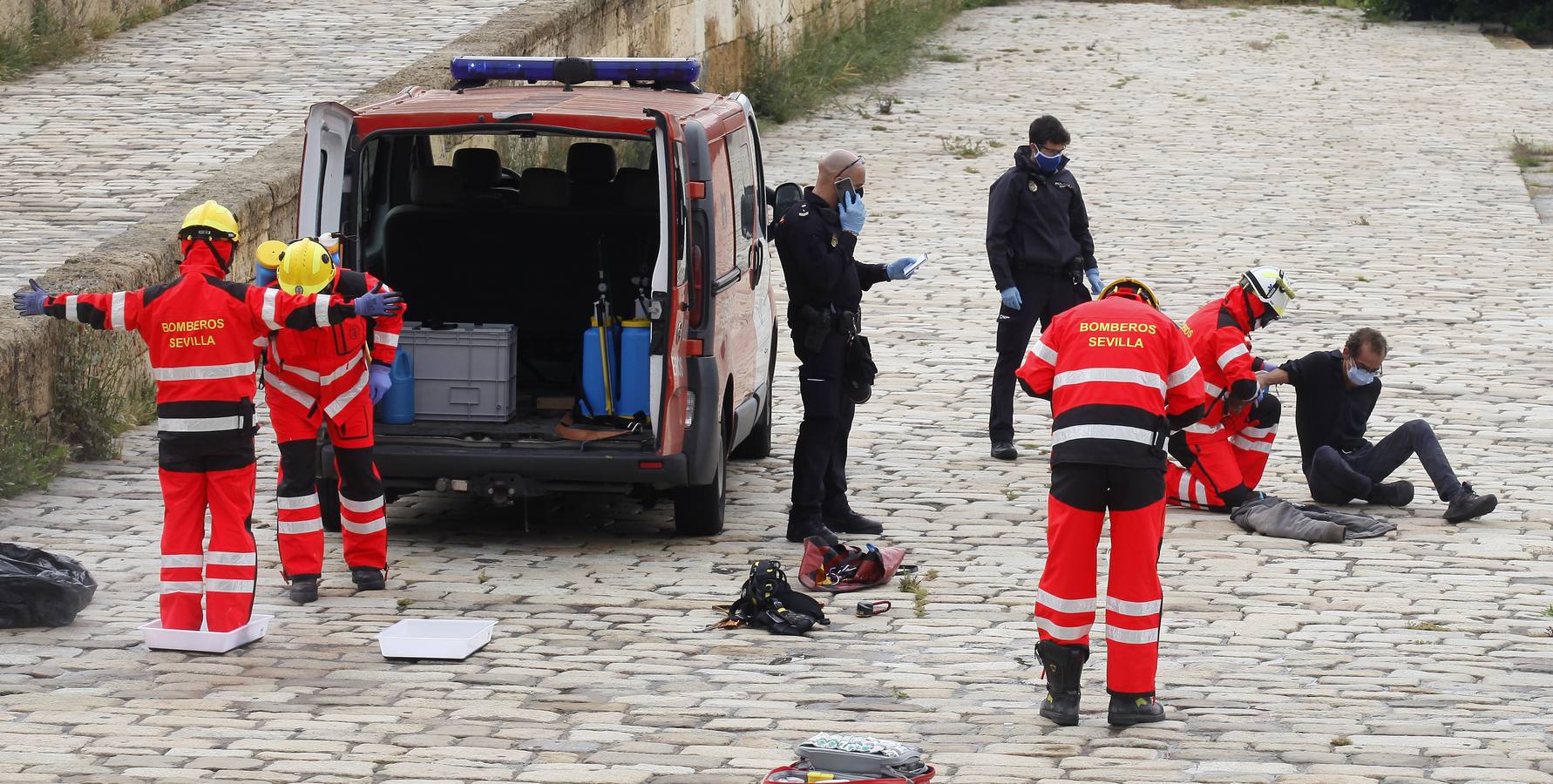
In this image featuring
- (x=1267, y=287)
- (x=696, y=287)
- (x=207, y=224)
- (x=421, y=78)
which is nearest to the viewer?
(x=207, y=224)

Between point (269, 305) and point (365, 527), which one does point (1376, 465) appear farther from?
point (269, 305)

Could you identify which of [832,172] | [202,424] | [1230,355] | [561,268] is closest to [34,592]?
[202,424]

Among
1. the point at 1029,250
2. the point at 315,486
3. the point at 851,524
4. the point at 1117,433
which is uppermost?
the point at 1117,433

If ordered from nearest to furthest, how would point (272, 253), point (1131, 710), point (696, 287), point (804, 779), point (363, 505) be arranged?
point (804, 779), point (1131, 710), point (272, 253), point (363, 505), point (696, 287)

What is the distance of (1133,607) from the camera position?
6.84 meters

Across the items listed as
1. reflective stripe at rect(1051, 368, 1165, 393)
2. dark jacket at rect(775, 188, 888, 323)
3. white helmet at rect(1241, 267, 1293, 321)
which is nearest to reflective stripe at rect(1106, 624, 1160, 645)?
reflective stripe at rect(1051, 368, 1165, 393)

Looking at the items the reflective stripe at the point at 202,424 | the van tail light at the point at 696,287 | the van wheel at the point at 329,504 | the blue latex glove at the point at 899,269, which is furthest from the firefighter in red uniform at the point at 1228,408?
the reflective stripe at the point at 202,424

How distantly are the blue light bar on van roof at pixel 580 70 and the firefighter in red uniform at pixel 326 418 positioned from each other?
226 cm

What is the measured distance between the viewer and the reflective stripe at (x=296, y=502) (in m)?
8.22

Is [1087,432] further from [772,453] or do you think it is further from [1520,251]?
[1520,251]

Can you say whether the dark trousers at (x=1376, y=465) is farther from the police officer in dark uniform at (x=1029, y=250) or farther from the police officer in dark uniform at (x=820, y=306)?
the police officer in dark uniform at (x=820, y=306)

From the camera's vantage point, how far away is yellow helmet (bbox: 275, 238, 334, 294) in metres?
8.00

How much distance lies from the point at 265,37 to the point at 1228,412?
39.6ft

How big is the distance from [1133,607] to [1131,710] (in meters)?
0.33
